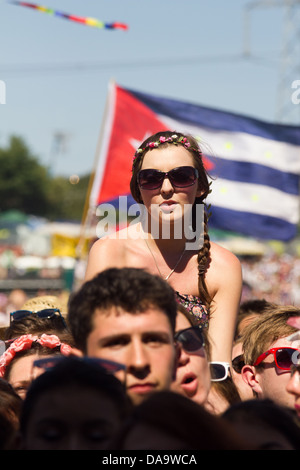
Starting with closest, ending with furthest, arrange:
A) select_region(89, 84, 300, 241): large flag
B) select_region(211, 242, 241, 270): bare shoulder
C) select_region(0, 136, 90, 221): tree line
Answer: select_region(211, 242, 241, 270): bare shoulder → select_region(89, 84, 300, 241): large flag → select_region(0, 136, 90, 221): tree line

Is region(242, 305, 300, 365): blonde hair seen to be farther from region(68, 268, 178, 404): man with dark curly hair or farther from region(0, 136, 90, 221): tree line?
region(0, 136, 90, 221): tree line

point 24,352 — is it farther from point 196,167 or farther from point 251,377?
point 196,167

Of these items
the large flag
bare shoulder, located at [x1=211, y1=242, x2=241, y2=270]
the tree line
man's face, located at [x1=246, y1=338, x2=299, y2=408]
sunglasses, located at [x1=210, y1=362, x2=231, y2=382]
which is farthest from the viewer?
the tree line

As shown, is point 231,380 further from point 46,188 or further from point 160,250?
point 46,188

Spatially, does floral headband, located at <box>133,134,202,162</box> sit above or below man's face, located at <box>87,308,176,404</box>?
above

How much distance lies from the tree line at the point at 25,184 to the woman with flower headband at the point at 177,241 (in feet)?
206

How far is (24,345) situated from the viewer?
9.15ft

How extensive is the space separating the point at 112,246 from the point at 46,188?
217 ft

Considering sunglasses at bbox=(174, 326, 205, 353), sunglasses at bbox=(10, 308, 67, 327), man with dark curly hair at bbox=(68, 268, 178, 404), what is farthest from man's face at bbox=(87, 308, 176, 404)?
sunglasses at bbox=(10, 308, 67, 327)

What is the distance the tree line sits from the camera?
65812 mm

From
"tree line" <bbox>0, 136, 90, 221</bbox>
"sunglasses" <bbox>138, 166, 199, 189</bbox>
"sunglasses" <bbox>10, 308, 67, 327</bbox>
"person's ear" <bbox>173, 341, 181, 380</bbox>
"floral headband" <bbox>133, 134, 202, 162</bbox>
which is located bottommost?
"tree line" <bbox>0, 136, 90, 221</bbox>

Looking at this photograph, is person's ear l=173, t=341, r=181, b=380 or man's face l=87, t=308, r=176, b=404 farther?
person's ear l=173, t=341, r=181, b=380
